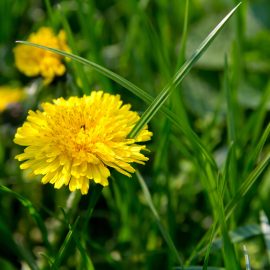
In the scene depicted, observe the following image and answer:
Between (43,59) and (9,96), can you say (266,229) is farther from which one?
(9,96)

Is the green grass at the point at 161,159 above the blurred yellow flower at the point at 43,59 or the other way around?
the other way around

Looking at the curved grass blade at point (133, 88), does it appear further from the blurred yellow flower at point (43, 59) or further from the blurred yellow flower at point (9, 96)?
the blurred yellow flower at point (9, 96)

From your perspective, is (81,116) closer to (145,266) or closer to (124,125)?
(124,125)

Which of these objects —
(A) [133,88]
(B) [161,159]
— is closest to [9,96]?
(B) [161,159]

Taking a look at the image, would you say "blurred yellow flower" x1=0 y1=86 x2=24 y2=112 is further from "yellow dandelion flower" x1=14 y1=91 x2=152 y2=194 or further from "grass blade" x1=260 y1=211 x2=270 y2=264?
"grass blade" x1=260 y1=211 x2=270 y2=264

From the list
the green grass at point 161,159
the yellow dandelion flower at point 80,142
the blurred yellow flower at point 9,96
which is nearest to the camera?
the yellow dandelion flower at point 80,142

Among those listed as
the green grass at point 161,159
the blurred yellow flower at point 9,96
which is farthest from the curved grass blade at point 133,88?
the blurred yellow flower at point 9,96
